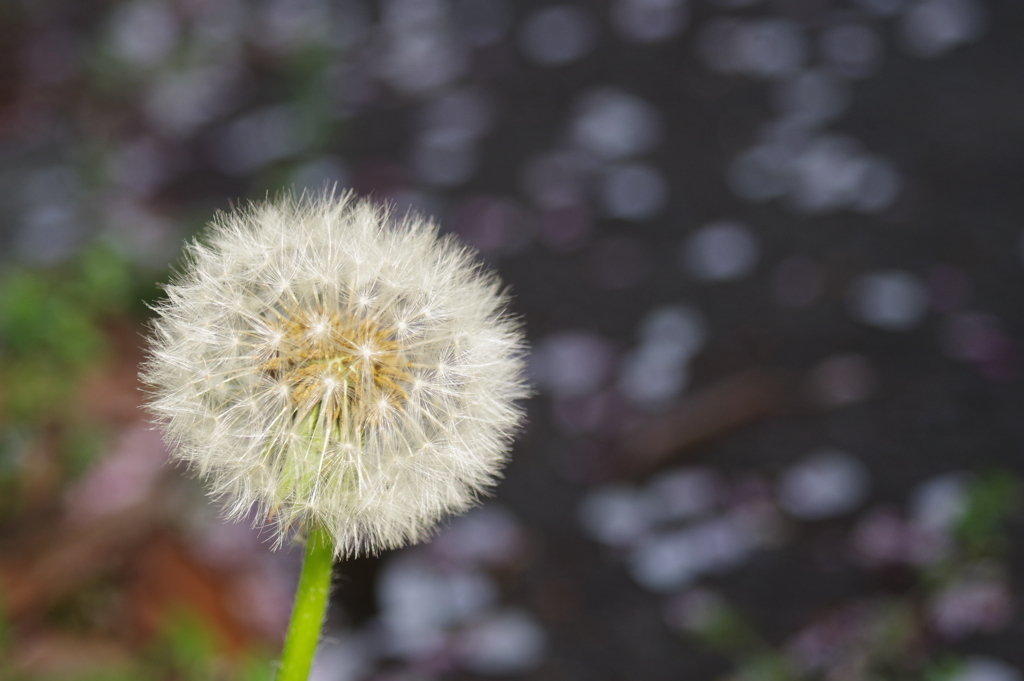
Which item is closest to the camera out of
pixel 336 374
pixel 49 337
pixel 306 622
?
pixel 306 622

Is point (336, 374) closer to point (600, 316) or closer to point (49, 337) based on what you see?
point (49, 337)

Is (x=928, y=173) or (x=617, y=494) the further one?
(x=928, y=173)

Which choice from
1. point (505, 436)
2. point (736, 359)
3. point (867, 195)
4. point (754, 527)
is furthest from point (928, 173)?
point (505, 436)

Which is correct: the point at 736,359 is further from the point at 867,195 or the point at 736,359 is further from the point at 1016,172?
the point at 1016,172

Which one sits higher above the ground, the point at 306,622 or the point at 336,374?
the point at 336,374

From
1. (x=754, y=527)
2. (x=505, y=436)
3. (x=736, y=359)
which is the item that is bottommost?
(x=754, y=527)

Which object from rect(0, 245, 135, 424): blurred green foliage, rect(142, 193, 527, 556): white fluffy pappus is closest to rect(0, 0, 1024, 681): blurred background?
rect(0, 245, 135, 424): blurred green foliage

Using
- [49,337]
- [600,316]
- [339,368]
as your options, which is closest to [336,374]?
[339,368]
